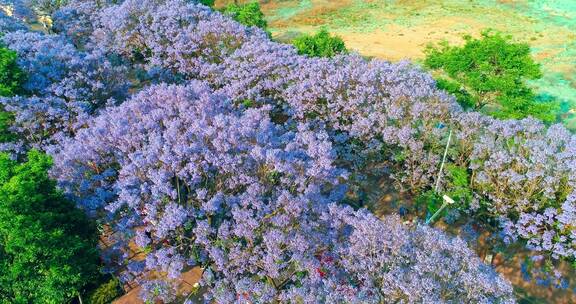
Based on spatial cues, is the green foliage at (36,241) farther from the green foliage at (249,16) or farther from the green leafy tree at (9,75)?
the green foliage at (249,16)

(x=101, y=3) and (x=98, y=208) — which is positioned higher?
(x=101, y=3)

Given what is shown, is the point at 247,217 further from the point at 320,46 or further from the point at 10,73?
the point at 320,46

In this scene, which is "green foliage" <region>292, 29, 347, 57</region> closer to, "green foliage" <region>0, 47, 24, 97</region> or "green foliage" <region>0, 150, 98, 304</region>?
"green foliage" <region>0, 47, 24, 97</region>

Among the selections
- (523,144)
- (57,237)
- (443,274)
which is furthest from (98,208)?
(523,144)

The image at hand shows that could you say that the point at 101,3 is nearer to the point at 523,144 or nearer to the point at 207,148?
the point at 207,148

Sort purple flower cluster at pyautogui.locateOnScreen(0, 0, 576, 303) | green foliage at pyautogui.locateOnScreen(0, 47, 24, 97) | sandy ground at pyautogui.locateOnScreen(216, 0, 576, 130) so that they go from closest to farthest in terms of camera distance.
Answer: purple flower cluster at pyautogui.locateOnScreen(0, 0, 576, 303)
green foliage at pyautogui.locateOnScreen(0, 47, 24, 97)
sandy ground at pyautogui.locateOnScreen(216, 0, 576, 130)

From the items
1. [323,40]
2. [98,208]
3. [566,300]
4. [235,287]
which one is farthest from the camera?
[323,40]

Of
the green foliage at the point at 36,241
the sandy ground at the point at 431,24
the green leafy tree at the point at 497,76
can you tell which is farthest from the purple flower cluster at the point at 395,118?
the sandy ground at the point at 431,24

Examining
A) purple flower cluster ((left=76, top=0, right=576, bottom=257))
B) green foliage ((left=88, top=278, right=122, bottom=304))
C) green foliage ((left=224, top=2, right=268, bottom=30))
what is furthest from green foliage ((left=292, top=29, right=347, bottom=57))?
green foliage ((left=88, top=278, right=122, bottom=304))
